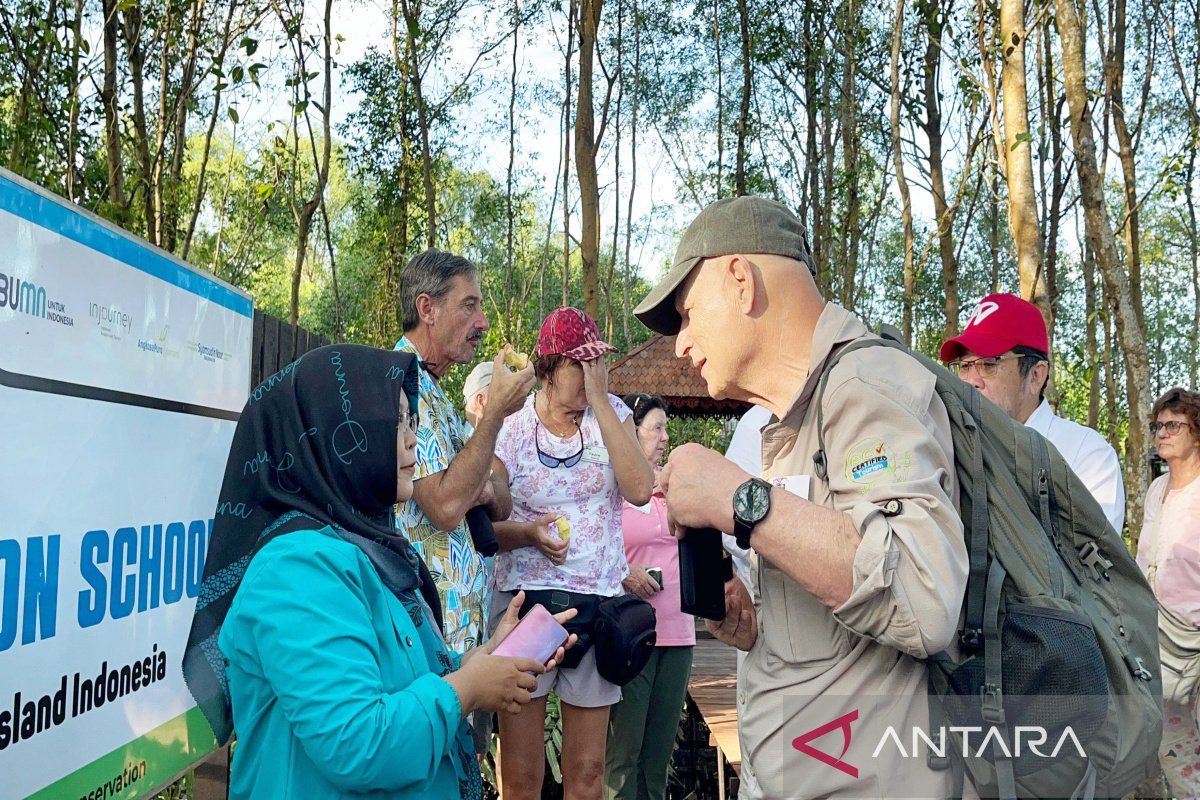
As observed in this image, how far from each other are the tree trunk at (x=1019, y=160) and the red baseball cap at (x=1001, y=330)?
199 cm

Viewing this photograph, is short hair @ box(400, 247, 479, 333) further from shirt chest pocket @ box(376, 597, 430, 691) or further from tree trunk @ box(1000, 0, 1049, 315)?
tree trunk @ box(1000, 0, 1049, 315)

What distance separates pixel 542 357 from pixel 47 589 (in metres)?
2.09

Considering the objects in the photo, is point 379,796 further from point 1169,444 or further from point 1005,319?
point 1169,444

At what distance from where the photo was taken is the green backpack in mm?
1444

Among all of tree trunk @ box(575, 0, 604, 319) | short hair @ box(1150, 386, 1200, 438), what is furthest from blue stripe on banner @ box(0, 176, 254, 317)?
tree trunk @ box(575, 0, 604, 319)

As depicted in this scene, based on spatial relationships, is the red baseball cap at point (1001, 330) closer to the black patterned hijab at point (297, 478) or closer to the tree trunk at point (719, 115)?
the black patterned hijab at point (297, 478)

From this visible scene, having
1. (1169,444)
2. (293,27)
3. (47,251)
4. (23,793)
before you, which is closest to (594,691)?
(23,793)

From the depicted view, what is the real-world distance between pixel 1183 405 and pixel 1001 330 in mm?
2087

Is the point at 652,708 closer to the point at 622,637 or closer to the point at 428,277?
the point at 622,637

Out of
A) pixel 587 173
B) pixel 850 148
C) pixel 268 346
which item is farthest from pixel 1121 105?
pixel 268 346

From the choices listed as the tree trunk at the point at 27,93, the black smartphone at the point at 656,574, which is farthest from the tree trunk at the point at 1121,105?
the tree trunk at the point at 27,93

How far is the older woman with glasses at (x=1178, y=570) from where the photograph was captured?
4.32 metres

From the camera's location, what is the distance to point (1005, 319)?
311 centimetres

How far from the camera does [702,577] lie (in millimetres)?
1776
